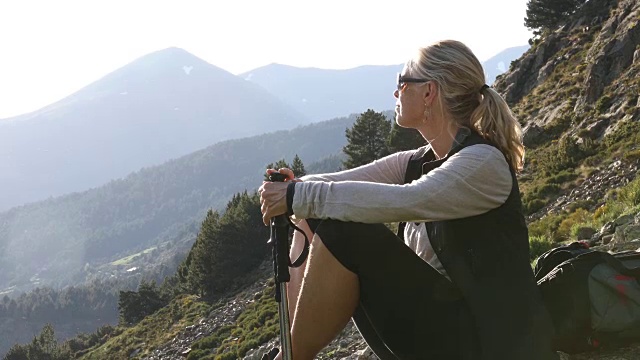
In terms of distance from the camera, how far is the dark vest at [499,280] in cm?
259

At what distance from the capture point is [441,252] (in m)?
2.87

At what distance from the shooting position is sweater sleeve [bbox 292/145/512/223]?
2719mm

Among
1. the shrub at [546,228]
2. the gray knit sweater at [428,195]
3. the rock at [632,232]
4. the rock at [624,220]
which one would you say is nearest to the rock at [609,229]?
the rock at [624,220]

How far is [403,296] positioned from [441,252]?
31 cm

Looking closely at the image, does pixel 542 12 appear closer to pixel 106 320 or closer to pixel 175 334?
pixel 175 334

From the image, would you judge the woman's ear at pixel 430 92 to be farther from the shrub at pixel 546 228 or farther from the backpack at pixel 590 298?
the shrub at pixel 546 228

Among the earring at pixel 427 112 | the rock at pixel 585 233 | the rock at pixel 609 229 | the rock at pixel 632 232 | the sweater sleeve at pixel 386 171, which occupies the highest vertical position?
the earring at pixel 427 112

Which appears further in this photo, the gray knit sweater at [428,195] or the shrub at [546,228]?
the shrub at [546,228]

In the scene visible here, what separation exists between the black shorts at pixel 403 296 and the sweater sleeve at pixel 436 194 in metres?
0.10

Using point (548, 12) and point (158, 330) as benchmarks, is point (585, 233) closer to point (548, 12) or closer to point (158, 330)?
point (158, 330)

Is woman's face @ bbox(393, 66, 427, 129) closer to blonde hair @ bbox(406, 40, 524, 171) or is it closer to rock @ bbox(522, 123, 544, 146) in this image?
blonde hair @ bbox(406, 40, 524, 171)

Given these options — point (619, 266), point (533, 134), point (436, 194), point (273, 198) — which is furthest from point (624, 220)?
point (533, 134)

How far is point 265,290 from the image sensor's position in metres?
32.8

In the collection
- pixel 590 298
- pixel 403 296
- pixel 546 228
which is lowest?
pixel 546 228
